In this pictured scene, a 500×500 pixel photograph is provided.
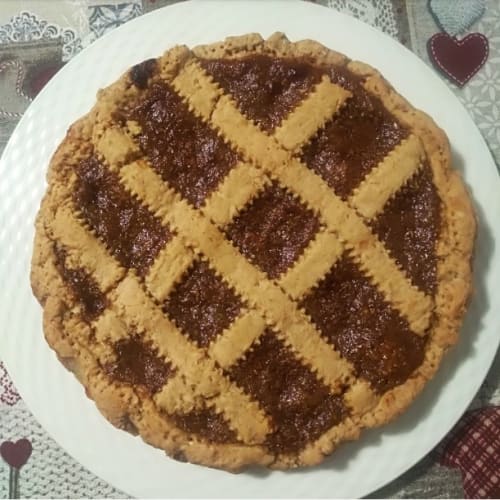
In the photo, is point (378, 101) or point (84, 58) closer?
point (378, 101)

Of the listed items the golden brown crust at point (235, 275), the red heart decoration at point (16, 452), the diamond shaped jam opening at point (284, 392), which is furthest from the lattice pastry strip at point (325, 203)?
the red heart decoration at point (16, 452)

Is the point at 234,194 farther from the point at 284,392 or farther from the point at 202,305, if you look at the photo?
the point at 284,392

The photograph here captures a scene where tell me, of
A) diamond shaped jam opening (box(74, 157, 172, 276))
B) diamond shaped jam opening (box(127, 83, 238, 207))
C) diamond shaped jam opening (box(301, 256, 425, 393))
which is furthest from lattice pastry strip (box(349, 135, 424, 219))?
diamond shaped jam opening (box(74, 157, 172, 276))

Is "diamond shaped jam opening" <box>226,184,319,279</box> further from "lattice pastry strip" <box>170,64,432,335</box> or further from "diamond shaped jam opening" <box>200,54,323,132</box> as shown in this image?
"diamond shaped jam opening" <box>200,54,323,132</box>

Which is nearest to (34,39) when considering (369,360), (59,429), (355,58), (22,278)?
(22,278)

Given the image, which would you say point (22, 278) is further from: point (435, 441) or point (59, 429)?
point (435, 441)

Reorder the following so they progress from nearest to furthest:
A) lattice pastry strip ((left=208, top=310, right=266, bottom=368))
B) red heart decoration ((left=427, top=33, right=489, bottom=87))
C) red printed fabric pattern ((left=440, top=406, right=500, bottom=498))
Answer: lattice pastry strip ((left=208, top=310, right=266, bottom=368))
red printed fabric pattern ((left=440, top=406, right=500, bottom=498))
red heart decoration ((left=427, top=33, right=489, bottom=87))
